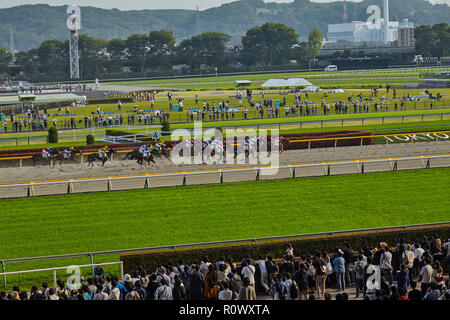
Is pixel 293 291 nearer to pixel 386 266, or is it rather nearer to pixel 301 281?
pixel 301 281

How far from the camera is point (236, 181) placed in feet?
62.7

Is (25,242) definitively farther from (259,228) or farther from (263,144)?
(263,144)

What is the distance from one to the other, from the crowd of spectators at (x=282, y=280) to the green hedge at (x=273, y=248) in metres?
1.20

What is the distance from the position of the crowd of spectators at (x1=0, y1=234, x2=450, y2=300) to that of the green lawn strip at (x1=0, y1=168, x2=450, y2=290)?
3900 mm

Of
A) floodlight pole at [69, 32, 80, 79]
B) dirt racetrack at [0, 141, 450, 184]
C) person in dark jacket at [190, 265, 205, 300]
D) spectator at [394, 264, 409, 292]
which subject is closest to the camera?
person in dark jacket at [190, 265, 205, 300]

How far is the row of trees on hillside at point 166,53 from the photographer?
416 feet

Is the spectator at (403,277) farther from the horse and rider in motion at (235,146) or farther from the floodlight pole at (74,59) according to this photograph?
the floodlight pole at (74,59)

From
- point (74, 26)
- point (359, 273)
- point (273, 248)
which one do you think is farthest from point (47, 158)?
point (74, 26)

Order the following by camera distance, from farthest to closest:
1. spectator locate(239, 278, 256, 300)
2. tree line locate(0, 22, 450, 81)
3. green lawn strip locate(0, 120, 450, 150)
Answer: tree line locate(0, 22, 450, 81) → green lawn strip locate(0, 120, 450, 150) → spectator locate(239, 278, 256, 300)

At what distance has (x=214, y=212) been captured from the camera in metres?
16.5

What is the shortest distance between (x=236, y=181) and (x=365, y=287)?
9331 millimetres

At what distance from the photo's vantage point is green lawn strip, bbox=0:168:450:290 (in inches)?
582

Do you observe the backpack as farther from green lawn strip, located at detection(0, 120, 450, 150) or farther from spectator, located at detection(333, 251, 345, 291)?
green lawn strip, located at detection(0, 120, 450, 150)

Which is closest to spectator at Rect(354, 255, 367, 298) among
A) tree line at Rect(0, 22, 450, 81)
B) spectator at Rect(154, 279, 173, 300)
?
spectator at Rect(154, 279, 173, 300)
